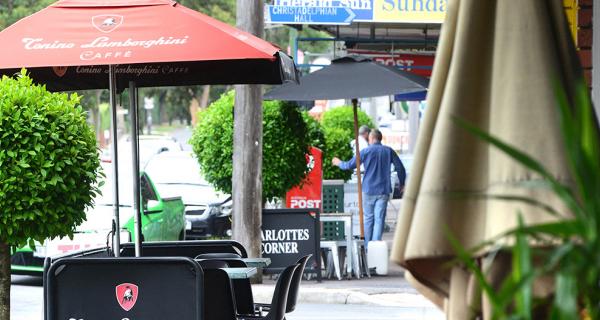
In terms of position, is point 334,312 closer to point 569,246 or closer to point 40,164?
point 40,164

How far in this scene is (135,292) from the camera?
6141 millimetres

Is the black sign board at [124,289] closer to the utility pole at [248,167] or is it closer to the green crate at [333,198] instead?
the utility pole at [248,167]

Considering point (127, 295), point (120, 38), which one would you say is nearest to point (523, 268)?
point (127, 295)

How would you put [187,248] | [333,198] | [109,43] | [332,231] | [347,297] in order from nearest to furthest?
[109,43] < [187,248] < [347,297] < [332,231] < [333,198]

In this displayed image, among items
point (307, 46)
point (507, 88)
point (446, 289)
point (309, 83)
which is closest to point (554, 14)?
point (507, 88)

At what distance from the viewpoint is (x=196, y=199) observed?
56.3 feet

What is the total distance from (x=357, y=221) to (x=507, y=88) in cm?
1314

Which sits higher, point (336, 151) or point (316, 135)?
point (316, 135)

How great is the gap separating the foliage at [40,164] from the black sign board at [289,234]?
18.6ft

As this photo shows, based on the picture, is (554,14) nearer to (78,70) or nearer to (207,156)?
(78,70)

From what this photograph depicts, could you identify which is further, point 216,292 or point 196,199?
point 196,199

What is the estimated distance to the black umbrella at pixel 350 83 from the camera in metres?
12.7

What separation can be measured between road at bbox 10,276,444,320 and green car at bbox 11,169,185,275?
636 millimetres

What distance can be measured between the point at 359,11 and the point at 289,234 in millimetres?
6598
